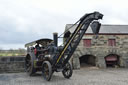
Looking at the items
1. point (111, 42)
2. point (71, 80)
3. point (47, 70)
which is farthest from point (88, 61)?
point (47, 70)

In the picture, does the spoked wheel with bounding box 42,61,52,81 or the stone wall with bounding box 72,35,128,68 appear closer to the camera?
the spoked wheel with bounding box 42,61,52,81

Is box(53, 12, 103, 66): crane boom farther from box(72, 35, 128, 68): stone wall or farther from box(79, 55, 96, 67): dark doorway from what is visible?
box(79, 55, 96, 67): dark doorway

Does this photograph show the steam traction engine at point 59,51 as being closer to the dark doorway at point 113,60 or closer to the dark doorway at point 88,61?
the dark doorway at point 88,61

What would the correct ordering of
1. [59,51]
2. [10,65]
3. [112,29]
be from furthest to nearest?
1. [112,29]
2. [10,65]
3. [59,51]

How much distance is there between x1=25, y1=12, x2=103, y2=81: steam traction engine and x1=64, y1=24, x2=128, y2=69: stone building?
579 cm

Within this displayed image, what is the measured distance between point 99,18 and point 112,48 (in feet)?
33.8

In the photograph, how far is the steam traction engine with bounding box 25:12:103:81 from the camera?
7.86 meters

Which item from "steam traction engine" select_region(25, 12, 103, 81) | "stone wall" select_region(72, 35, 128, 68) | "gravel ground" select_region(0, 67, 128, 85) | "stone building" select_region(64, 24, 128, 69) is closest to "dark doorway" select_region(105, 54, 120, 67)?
"stone building" select_region(64, 24, 128, 69)

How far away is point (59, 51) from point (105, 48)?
29.5ft

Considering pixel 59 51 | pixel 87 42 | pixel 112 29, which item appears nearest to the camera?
pixel 59 51

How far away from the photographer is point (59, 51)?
9242 millimetres

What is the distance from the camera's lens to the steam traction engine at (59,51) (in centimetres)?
786

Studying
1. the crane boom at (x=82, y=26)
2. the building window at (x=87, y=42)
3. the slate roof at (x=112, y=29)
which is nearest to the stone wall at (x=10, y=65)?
the crane boom at (x=82, y=26)

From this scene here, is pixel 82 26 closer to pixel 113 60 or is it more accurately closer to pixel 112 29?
pixel 113 60
